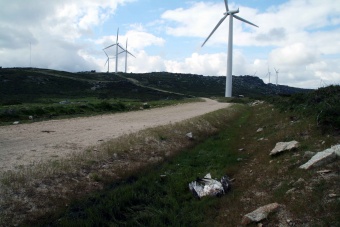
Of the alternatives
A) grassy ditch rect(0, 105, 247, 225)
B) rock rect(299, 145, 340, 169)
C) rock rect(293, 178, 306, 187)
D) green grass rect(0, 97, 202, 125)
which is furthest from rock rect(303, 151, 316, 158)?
green grass rect(0, 97, 202, 125)

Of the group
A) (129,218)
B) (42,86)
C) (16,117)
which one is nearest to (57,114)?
(16,117)

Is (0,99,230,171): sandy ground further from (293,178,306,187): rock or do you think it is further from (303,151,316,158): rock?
(303,151,316,158): rock

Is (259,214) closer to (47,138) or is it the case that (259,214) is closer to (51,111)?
(47,138)

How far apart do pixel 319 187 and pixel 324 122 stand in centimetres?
627

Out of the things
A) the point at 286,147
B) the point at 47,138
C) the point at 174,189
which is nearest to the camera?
the point at 174,189

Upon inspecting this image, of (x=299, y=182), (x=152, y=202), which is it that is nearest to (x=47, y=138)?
(x=152, y=202)

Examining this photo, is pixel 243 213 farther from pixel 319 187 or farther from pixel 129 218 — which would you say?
pixel 129 218

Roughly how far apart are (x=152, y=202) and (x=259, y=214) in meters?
3.60

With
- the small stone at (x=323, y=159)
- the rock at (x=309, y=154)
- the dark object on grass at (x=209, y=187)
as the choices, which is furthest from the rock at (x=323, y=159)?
the dark object on grass at (x=209, y=187)

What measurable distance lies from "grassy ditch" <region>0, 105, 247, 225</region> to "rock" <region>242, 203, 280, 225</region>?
4.00 m

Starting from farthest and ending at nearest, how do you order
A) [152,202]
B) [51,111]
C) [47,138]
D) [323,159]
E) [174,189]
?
1. [51,111]
2. [47,138]
3. [174,189]
4. [152,202]
5. [323,159]

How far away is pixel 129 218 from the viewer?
366 inches

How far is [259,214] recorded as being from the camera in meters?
8.20

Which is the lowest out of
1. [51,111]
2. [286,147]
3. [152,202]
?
[152,202]
